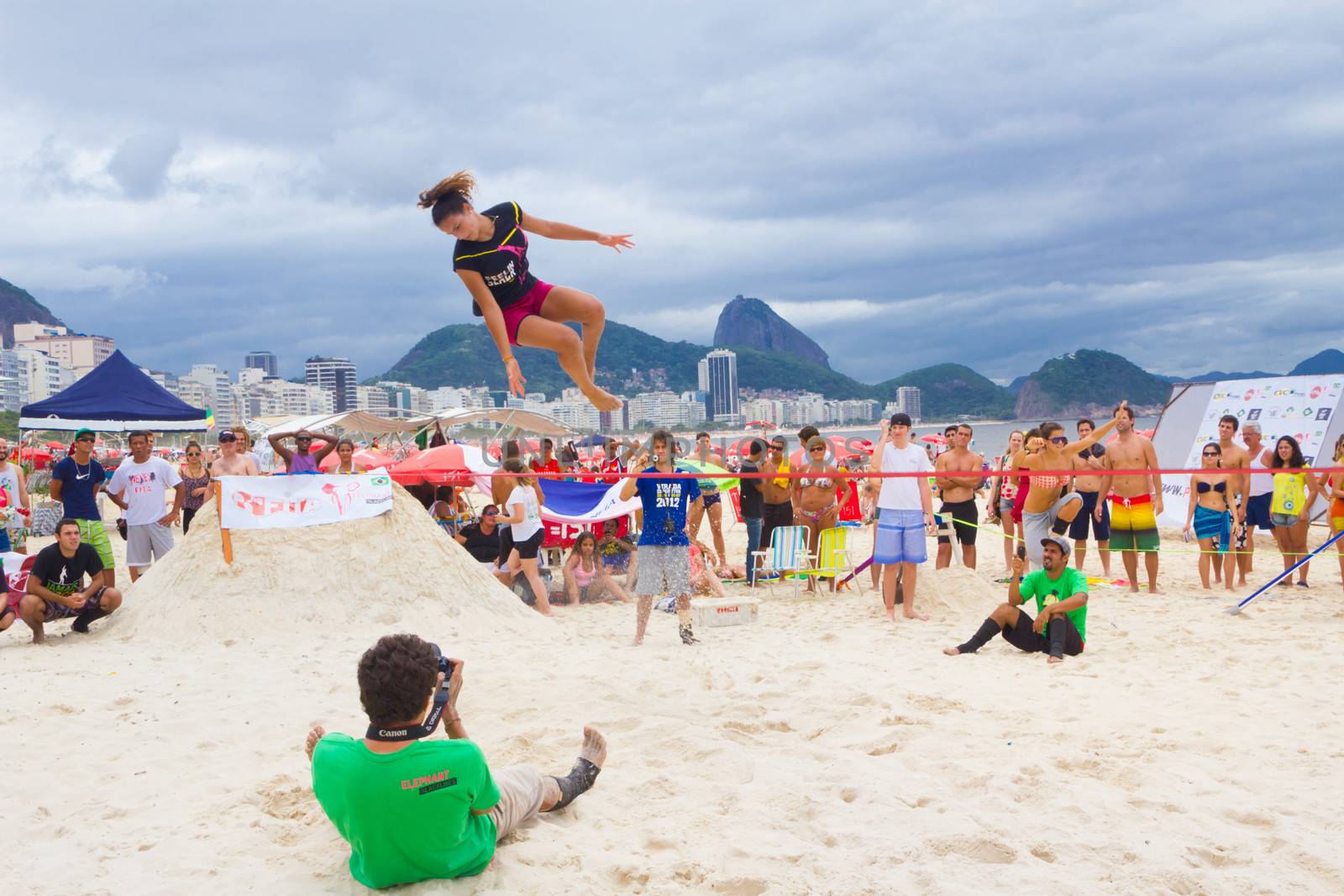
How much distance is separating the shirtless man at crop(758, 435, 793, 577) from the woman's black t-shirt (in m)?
5.51

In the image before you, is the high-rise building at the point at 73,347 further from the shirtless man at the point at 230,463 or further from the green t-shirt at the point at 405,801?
the green t-shirt at the point at 405,801

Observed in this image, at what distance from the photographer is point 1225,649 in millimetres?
6027

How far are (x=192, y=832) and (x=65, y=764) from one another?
43.9 inches

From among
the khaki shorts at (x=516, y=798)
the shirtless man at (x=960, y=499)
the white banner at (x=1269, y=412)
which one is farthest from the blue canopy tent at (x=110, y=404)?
the white banner at (x=1269, y=412)

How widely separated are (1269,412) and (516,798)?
40.6ft

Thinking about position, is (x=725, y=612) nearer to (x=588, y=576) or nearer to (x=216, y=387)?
(x=588, y=576)

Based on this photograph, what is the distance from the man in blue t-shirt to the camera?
21.3ft

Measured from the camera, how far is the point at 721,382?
14.1m

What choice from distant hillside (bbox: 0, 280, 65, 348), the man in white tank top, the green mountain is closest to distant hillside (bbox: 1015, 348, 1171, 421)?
the green mountain

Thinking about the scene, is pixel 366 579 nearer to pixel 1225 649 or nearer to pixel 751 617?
pixel 751 617

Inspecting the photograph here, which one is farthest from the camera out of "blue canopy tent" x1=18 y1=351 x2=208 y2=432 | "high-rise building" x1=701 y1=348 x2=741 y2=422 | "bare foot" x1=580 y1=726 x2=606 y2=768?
"blue canopy tent" x1=18 y1=351 x2=208 y2=432

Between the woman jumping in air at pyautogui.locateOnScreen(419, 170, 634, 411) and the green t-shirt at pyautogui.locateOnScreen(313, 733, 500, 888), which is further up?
the woman jumping in air at pyautogui.locateOnScreen(419, 170, 634, 411)

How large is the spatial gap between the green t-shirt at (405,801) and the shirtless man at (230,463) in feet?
17.6

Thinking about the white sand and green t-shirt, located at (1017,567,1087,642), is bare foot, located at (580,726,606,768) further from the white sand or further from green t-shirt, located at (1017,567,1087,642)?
green t-shirt, located at (1017,567,1087,642)
